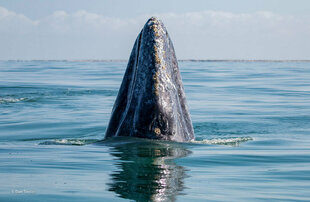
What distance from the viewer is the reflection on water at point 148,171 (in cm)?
480

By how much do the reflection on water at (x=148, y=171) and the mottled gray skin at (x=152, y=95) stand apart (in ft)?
0.76

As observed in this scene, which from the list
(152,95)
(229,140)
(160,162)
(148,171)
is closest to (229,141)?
(229,140)

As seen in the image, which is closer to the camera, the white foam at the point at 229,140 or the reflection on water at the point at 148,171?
the reflection on water at the point at 148,171

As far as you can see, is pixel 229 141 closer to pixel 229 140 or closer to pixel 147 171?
pixel 229 140

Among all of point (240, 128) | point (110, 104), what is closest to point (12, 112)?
point (110, 104)

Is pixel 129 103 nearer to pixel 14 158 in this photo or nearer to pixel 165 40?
pixel 165 40

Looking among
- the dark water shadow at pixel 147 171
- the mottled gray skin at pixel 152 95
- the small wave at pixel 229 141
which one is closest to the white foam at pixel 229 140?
the small wave at pixel 229 141

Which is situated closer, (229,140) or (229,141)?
(229,141)

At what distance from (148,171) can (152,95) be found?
1591 millimetres

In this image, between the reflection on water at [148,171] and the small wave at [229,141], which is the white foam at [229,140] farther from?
the reflection on water at [148,171]

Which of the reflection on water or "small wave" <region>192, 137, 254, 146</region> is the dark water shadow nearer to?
the reflection on water

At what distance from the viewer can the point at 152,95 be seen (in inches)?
283

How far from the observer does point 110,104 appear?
1636 cm

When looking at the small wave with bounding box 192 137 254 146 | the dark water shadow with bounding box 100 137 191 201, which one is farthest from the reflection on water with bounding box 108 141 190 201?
the small wave with bounding box 192 137 254 146
